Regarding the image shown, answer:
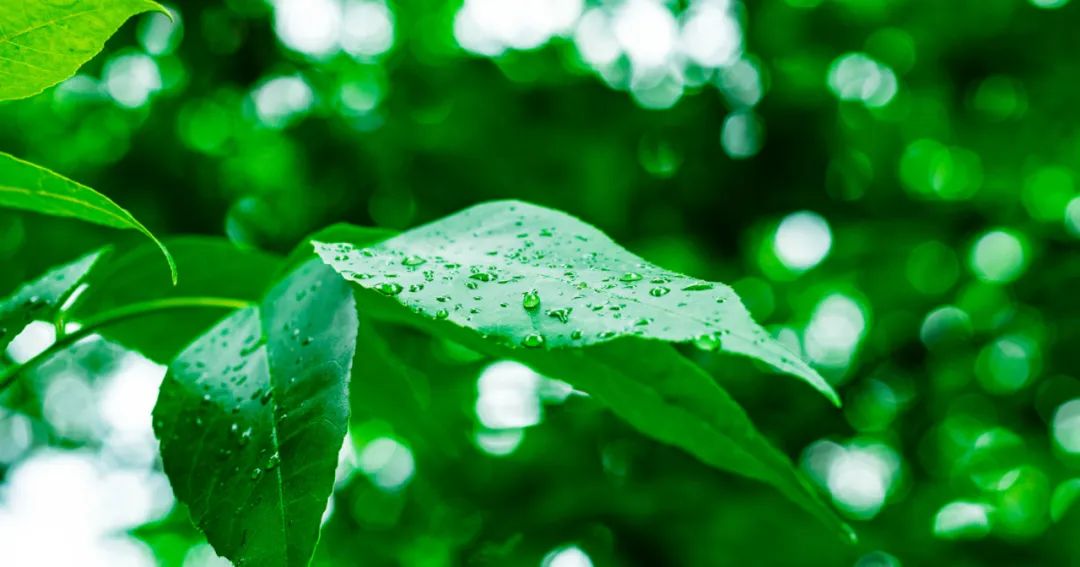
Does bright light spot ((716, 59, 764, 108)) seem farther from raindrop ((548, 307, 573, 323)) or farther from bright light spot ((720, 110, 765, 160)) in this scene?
raindrop ((548, 307, 573, 323))

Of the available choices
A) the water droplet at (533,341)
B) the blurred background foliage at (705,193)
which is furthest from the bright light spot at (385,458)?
the water droplet at (533,341)

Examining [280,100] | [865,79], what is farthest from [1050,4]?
[280,100]

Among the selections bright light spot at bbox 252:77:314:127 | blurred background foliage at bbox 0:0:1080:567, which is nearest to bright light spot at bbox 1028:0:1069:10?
blurred background foliage at bbox 0:0:1080:567

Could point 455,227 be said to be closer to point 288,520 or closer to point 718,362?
point 288,520

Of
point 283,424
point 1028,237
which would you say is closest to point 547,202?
point 1028,237

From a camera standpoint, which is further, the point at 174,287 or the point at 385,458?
the point at 385,458

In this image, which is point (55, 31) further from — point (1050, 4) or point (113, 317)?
point (1050, 4)
